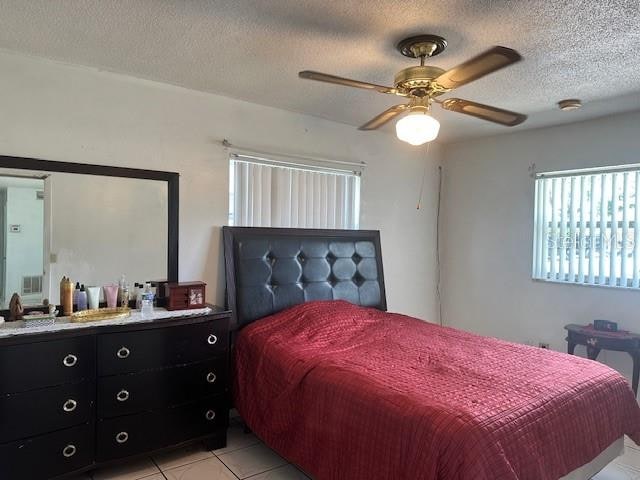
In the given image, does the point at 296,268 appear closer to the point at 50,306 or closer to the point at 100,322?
the point at 100,322

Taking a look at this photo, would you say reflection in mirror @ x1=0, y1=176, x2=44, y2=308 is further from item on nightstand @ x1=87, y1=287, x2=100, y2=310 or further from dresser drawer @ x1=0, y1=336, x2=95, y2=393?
dresser drawer @ x1=0, y1=336, x2=95, y2=393

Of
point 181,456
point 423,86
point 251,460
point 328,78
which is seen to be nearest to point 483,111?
point 423,86

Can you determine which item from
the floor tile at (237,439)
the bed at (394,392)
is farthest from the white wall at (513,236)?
the floor tile at (237,439)

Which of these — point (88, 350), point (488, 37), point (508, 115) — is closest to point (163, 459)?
point (88, 350)

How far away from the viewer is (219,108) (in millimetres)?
3139

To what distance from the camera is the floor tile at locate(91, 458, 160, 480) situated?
2.36m

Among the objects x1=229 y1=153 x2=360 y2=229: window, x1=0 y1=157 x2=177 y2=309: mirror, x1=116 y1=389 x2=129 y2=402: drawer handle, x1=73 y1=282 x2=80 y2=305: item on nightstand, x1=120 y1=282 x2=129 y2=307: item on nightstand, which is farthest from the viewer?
x1=229 y1=153 x2=360 y2=229: window

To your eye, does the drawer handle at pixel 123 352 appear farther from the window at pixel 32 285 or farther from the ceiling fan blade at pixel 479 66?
the ceiling fan blade at pixel 479 66

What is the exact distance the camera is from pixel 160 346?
2.43 metres

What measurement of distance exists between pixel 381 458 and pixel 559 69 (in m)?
2.29

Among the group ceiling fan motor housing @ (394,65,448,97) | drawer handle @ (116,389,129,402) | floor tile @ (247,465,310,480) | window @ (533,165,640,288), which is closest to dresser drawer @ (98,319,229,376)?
drawer handle @ (116,389,129,402)

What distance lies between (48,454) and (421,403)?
1.82m

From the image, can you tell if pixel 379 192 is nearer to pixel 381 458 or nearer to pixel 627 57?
pixel 627 57

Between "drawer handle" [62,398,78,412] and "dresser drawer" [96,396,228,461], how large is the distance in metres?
0.16
